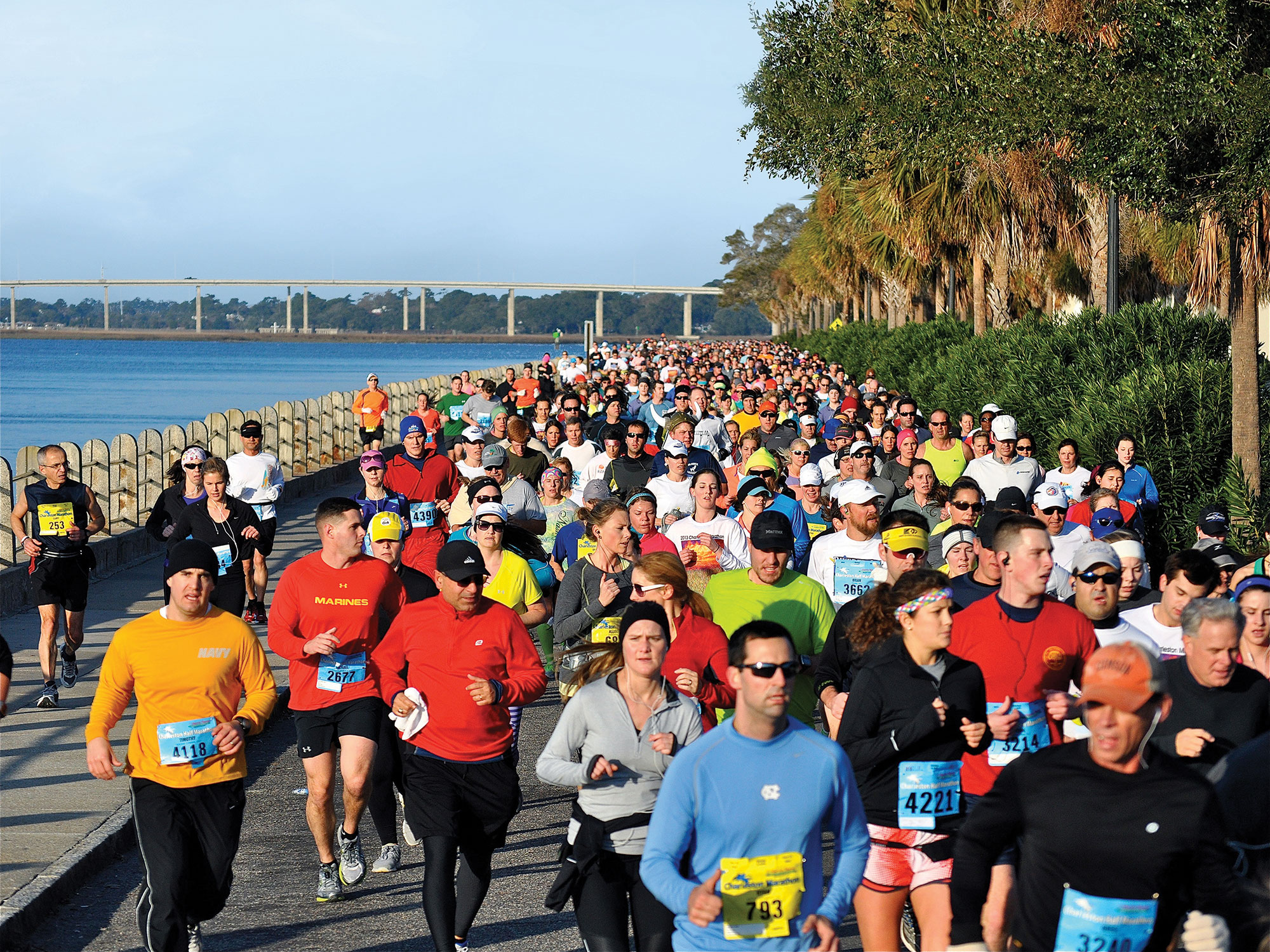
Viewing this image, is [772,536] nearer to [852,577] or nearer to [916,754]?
[852,577]

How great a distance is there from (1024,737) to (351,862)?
328cm

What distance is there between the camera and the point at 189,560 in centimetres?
603

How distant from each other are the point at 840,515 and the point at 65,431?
70.3 m

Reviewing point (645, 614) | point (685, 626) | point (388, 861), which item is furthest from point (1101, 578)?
point (388, 861)

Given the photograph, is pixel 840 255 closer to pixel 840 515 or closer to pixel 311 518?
pixel 311 518

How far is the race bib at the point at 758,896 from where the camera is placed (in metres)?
4.18

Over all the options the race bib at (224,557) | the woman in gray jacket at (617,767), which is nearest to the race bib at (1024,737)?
the woman in gray jacket at (617,767)

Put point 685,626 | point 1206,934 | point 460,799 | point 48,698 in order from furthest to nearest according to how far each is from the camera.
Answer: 1. point 48,698
2. point 685,626
3. point 460,799
4. point 1206,934

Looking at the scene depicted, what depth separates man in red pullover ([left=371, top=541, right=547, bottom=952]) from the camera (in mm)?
6215

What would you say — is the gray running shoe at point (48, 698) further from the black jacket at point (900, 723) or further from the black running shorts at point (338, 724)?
the black jacket at point (900, 723)

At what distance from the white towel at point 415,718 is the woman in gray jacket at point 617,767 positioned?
0.98 meters

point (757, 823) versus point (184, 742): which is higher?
point (757, 823)

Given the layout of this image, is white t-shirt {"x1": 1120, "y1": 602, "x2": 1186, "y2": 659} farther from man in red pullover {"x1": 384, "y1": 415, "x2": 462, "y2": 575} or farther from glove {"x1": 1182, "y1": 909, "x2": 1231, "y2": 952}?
man in red pullover {"x1": 384, "y1": 415, "x2": 462, "y2": 575}

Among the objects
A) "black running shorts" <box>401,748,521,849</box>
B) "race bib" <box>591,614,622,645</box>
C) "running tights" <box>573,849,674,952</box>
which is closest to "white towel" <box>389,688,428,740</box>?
"black running shorts" <box>401,748,521,849</box>
